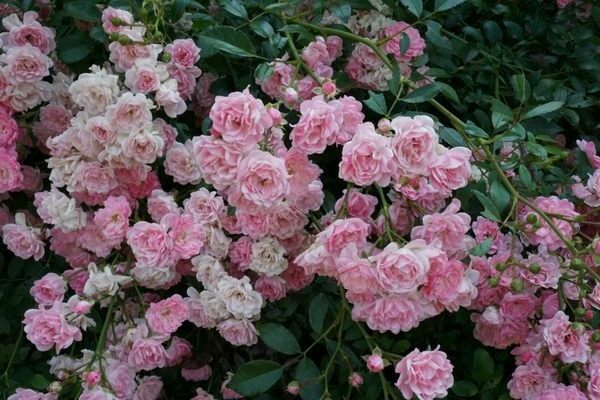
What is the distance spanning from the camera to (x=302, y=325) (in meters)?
1.55

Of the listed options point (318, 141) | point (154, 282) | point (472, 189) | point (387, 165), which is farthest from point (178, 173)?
point (472, 189)

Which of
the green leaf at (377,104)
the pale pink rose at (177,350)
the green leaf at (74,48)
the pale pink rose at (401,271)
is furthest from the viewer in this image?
the green leaf at (74,48)

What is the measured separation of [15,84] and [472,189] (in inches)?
35.4

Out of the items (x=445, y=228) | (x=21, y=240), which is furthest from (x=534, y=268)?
(x=21, y=240)

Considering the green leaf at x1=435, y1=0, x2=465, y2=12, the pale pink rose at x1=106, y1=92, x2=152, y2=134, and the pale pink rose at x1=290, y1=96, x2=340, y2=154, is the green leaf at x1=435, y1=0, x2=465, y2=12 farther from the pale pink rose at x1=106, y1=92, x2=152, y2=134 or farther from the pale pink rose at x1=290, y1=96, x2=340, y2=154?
the pale pink rose at x1=106, y1=92, x2=152, y2=134

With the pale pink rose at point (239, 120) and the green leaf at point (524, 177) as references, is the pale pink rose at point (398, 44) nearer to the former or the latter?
the green leaf at point (524, 177)

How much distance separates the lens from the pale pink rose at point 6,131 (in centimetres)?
150

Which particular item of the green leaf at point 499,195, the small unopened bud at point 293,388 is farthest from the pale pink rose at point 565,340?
the small unopened bud at point 293,388

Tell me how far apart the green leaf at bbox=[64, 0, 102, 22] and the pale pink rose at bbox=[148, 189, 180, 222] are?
396 millimetres

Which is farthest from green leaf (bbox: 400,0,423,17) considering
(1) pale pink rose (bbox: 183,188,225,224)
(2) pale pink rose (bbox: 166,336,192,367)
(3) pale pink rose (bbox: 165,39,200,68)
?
(2) pale pink rose (bbox: 166,336,192,367)

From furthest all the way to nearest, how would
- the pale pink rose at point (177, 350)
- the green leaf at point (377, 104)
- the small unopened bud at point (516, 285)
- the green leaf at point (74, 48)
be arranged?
the green leaf at point (74, 48) < the pale pink rose at point (177, 350) < the green leaf at point (377, 104) < the small unopened bud at point (516, 285)

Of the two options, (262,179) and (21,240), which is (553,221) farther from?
(21,240)

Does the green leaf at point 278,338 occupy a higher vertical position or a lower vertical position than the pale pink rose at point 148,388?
higher

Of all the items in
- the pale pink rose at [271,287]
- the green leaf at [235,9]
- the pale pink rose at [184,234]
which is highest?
the green leaf at [235,9]
